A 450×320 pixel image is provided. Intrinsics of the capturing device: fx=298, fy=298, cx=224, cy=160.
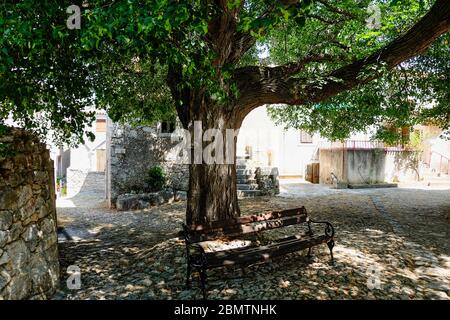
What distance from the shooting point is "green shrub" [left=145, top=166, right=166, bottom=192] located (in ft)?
36.2

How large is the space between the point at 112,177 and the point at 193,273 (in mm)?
7368

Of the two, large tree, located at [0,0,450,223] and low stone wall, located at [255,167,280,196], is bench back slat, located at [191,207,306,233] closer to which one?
large tree, located at [0,0,450,223]

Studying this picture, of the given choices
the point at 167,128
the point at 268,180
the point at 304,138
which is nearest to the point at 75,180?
the point at 167,128

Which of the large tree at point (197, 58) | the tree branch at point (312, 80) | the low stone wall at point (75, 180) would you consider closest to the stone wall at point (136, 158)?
the large tree at point (197, 58)

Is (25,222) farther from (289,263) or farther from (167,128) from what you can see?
(167,128)

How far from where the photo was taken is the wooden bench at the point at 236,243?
3.72 m

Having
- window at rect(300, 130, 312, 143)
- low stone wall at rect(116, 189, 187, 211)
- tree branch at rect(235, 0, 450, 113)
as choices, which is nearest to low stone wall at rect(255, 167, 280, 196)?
low stone wall at rect(116, 189, 187, 211)

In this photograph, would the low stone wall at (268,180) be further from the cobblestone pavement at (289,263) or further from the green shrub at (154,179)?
the green shrub at (154,179)

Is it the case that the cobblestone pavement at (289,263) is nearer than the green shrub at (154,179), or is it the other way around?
the cobblestone pavement at (289,263)

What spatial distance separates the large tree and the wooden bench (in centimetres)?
81

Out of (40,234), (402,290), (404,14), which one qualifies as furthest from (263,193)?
(40,234)

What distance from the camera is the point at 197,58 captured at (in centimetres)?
348

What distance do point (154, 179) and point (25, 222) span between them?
751cm

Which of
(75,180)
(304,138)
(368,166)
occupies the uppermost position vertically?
(304,138)
